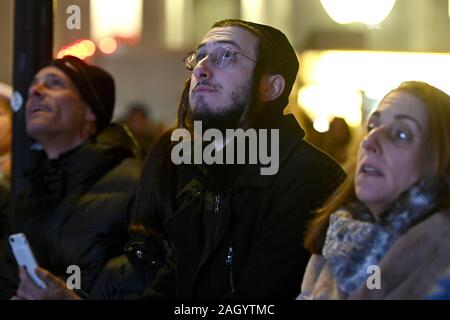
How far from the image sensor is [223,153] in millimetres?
4488

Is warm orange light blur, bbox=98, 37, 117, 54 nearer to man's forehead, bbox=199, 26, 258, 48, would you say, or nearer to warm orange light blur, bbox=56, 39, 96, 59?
warm orange light blur, bbox=56, 39, 96, 59

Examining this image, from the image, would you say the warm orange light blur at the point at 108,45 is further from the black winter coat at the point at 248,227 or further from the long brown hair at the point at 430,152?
the long brown hair at the point at 430,152

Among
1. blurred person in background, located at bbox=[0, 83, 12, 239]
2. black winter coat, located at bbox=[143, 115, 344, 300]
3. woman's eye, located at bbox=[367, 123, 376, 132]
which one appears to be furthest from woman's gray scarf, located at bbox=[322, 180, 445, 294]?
blurred person in background, located at bbox=[0, 83, 12, 239]

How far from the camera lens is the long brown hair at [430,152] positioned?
374cm

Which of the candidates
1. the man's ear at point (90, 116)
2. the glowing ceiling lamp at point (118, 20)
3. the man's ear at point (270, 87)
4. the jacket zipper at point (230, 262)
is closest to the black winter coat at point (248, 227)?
the jacket zipper at point (230, 262)

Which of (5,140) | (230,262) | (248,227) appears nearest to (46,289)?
(230,262)

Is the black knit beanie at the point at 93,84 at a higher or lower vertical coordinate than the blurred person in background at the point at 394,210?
higher

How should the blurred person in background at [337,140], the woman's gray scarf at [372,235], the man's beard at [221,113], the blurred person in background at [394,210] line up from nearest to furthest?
the blurred person in background at [394,210]
the woman's gray scarf at [372,235]
the man's beard at [221,113]
the blurred person in background at [337,140]

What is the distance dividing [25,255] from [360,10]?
4314 mm

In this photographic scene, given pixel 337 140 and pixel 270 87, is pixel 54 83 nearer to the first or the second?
pixel 270 87

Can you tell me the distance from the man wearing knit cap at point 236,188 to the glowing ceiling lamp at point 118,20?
1436 cm
